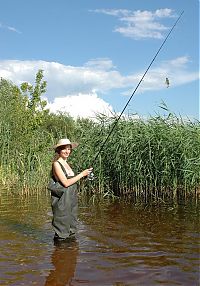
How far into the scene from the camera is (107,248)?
6.40 m

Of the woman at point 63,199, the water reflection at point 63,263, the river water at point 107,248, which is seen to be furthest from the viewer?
the woman at point 63,199

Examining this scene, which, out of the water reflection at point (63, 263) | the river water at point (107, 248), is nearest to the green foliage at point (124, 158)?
the river water at point (107, 248)

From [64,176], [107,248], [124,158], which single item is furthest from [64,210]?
[124,158]

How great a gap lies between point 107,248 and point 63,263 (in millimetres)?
1062

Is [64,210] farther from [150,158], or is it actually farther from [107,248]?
[150,158]

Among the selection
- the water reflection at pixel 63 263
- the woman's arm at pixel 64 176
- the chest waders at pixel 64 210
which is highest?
the woman's arm at pixel 64 176

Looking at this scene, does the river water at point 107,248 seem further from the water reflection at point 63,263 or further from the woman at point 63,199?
the woman at point 63,199

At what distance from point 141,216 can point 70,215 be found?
329 cm

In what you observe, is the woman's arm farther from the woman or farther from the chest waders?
the chest waders

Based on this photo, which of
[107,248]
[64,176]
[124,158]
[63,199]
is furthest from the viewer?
[124,158]

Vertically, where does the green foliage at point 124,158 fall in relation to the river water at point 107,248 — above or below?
above

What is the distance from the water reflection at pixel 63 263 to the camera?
489 cm

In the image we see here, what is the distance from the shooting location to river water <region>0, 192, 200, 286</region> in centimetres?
502

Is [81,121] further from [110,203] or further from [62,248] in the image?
[62,248]
